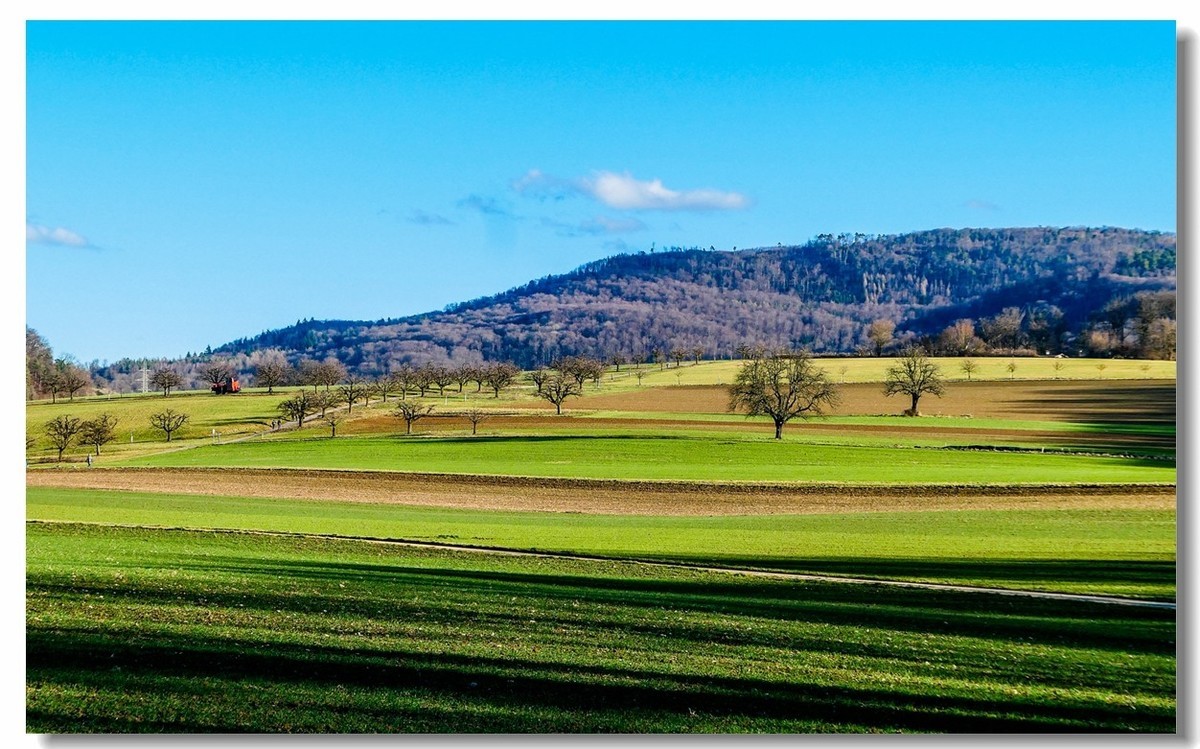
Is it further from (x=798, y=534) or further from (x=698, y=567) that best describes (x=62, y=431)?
(x=698, y=567)

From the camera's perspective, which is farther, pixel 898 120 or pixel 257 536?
pixel 257 536

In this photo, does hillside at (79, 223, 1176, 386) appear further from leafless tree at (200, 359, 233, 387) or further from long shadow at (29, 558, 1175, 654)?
long shadow at (29, 558, 1175, 654)

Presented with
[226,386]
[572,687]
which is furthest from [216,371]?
[572,687]

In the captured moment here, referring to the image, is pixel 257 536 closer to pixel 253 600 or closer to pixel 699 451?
pixel 253 600

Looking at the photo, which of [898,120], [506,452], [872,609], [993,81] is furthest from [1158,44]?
[506,452]

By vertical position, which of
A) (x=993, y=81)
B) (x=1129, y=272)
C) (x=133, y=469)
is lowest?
(x=133, y=469)

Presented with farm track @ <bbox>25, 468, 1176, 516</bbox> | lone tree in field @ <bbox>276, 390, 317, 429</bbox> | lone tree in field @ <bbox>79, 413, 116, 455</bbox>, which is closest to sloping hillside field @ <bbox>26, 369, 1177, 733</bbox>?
farm track @ <bbox>25, 468, 1176, 516</bbox>

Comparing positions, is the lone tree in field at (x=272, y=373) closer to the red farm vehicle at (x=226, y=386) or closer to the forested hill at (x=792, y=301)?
the red farm vehicle at (x=226, y=386)
